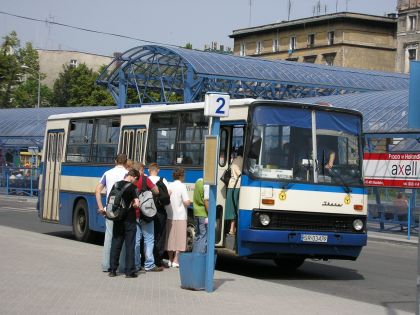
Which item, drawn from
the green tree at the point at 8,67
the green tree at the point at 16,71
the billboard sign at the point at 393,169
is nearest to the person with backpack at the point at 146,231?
the billboard sign at the point at 393,169

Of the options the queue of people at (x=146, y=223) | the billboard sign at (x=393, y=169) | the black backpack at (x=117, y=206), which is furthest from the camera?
the billboard sign at (x=393, y=169)

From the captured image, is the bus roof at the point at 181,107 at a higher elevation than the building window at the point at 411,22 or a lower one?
lower

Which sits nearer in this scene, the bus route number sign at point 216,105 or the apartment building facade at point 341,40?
the bus route number sign at point 216,105

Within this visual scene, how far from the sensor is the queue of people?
13.8m

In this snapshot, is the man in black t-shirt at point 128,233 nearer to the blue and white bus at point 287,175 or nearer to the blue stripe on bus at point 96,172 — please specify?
the blue and white bus at point 287,175

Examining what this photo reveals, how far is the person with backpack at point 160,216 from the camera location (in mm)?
15273

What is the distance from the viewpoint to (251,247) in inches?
600

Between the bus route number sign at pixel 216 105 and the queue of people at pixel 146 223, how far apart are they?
1960 mm

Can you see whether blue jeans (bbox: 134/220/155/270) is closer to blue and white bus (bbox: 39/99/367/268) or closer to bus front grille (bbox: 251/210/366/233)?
blue and white bus (bbox: 39/99/367/268)

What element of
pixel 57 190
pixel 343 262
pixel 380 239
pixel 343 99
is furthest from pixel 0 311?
pixel 343 99

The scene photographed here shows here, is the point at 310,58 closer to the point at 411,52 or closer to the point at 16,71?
the point at 411,52

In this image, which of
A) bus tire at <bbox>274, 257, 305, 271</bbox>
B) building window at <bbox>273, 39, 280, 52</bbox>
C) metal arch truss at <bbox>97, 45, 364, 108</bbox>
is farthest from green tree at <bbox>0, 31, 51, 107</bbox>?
bus tire at <bbox>274, 257, 305, 271</bbox>

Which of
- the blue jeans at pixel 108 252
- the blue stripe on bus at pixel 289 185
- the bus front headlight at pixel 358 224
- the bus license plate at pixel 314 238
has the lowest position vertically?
the blue jeans at pixel 108 252

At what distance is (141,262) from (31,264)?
6.51 feet
